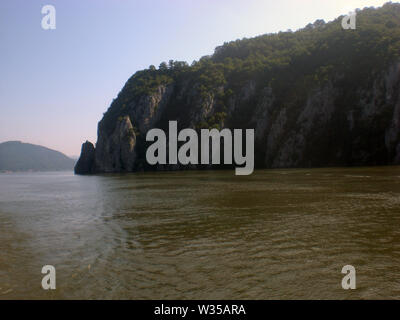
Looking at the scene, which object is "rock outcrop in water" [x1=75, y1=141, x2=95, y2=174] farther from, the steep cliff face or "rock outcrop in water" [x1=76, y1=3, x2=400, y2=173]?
the steep cliff face

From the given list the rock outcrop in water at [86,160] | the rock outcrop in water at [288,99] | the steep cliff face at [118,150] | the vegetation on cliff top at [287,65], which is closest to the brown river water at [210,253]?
the rock outcrop in water at [288,99]

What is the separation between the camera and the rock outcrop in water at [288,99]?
77875 millimetres

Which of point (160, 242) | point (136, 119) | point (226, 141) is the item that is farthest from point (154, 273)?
point (136, 119)

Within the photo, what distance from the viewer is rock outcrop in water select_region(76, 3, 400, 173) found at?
7788 cm

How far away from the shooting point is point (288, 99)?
9825 centimetres

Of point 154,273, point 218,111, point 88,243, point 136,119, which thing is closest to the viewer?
point 154,273

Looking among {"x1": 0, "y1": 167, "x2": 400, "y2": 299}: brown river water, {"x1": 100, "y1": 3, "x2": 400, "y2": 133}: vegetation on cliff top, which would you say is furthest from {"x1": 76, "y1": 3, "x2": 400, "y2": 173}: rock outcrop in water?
{"x1": 0, "y1": 167, "x2": 400, "y2": 299}: brown river water

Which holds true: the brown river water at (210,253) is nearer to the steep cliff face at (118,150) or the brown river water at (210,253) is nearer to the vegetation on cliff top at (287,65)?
the vegetation on cliff top at (287,65)

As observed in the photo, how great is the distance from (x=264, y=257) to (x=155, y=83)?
13660cm

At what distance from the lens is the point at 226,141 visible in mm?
109375

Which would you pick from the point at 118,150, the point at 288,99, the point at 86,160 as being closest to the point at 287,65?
the point at 288,99

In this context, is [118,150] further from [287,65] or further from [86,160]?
[287,65]

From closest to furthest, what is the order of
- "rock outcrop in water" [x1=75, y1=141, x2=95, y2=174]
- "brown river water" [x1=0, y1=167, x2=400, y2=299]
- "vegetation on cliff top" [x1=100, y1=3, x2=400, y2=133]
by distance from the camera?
"brown river water" [x1=0, y1=167, x2=400, y2=299], "vegetation on cliff top" [x1=100, y1=3, x2=400, y2=133], "rock outcrop in water" [x1=75, y1=141, x2=95, y2=174]
